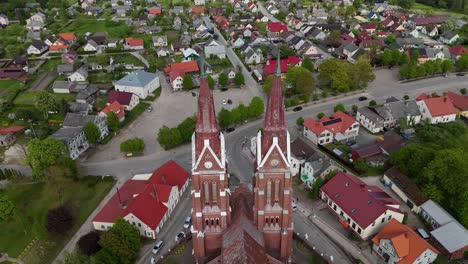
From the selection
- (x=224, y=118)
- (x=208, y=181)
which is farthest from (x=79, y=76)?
(x=208, y=181)

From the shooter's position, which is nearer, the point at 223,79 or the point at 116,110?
the point at 116,110

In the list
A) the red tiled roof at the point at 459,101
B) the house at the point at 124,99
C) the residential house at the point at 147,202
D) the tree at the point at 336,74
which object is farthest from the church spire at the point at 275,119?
the red tiled roof at the point at 459,101

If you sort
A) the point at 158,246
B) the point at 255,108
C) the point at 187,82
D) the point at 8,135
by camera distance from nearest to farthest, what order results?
the point at 158,246
the point at 8,135
the point at 255,108
the point at 187,82

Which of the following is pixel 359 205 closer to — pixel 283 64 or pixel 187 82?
pixel 187 82

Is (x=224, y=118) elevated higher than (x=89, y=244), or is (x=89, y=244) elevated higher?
(x=224, y=118)


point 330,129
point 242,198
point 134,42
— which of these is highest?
point 242,198

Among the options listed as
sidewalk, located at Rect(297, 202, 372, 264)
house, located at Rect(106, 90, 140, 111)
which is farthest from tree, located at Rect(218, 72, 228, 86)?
sidewalk, located at Rect(297, 202, 372, 264)

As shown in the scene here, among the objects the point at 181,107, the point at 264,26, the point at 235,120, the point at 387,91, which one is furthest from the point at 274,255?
the point at 264,26
